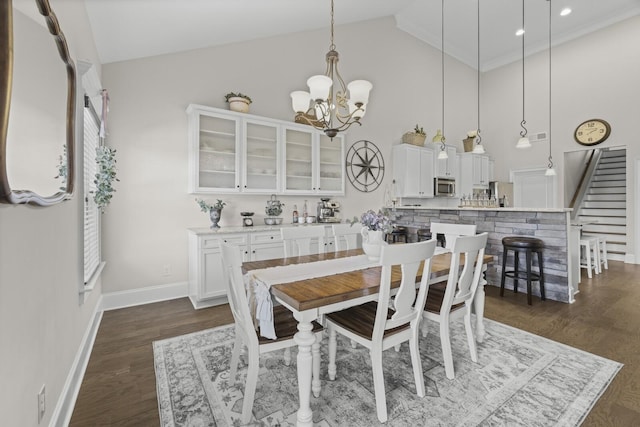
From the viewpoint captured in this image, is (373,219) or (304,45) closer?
(373,219)

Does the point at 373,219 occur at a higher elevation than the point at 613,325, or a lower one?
higher

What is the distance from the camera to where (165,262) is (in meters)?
3.60

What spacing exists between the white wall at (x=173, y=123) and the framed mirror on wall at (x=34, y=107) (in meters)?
1.82

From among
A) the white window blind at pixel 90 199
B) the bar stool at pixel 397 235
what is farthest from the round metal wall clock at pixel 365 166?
the white window blind at pixel 90 199

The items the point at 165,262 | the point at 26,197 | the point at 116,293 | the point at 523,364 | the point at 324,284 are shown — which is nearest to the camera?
the point at 26,197

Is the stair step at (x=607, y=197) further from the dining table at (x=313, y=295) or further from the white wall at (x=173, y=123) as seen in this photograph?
the dining table at (x=313, y=295)

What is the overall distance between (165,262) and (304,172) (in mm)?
2212

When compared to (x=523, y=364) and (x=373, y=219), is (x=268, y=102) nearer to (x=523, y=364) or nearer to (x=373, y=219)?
(x=373, y=219)

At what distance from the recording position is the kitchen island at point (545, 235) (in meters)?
3.50

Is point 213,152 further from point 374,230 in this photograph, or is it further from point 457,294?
point 457,294

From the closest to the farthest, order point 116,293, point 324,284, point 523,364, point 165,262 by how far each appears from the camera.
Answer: point 324,284 → point 523,364 → point 116,293 → point 165,262

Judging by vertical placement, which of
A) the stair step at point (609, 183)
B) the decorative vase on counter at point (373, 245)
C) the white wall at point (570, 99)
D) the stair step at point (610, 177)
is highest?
the white wall at point (570, 99)

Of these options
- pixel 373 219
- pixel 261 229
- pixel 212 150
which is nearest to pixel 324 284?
pixel 373 219

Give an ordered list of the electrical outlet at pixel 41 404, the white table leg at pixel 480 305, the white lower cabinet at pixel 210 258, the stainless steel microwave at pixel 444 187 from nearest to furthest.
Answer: the electrical outlet at pixel 41 404, the white table leg at pixel 480 305, the white lower cabinet at pixel 210 258, the stainless steel microwave at pixel 444 187
